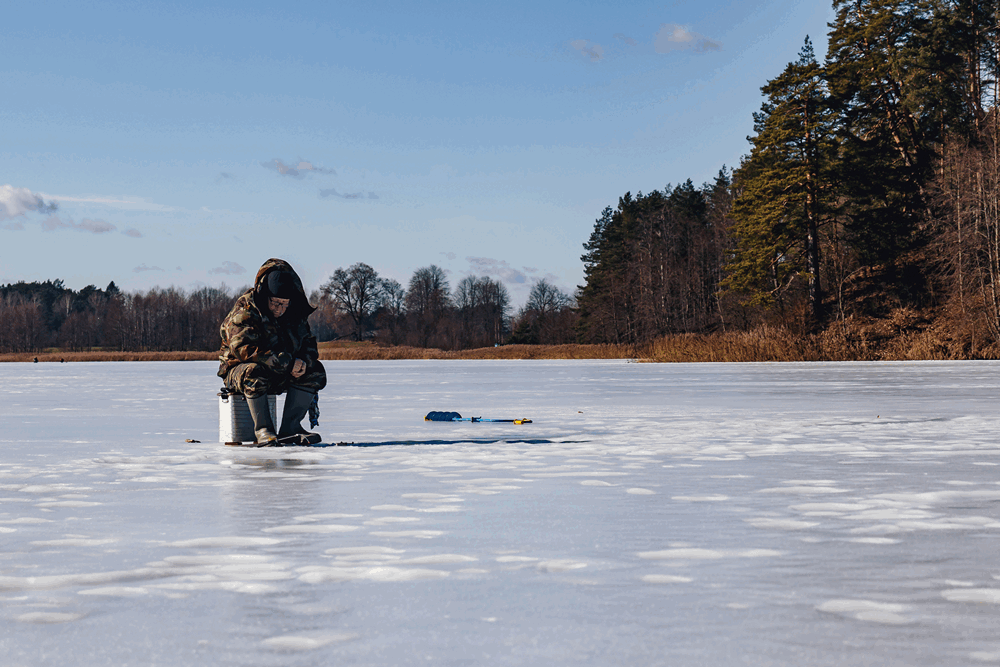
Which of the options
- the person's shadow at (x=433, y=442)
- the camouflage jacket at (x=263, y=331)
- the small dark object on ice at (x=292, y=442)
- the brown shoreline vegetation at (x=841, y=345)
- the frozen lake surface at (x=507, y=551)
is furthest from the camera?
the brown shoreline vegetation at (x=841, y=345)

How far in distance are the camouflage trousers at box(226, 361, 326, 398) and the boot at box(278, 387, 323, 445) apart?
4.3 inches

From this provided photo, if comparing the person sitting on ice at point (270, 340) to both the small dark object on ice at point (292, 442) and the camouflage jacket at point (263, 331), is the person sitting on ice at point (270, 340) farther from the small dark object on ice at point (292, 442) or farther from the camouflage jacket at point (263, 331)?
the small dark object on ice at point (292, 442)

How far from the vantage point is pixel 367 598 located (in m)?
3.65

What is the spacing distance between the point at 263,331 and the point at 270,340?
11 centimetres

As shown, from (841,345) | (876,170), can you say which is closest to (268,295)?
(841,345)

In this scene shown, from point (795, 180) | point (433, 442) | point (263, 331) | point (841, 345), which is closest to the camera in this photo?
point (263, 331)

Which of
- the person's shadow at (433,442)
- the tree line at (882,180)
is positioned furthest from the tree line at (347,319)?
the person's shadow at (433,442)

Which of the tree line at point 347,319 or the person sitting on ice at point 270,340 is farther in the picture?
the tree line at point 347,319

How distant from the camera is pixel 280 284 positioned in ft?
29.3

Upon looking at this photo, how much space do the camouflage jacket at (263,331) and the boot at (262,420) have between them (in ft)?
1.63

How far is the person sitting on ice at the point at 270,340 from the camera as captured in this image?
8.91m

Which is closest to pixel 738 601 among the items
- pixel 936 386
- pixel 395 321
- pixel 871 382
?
pixel 936 386

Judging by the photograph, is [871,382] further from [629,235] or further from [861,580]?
[629,235]

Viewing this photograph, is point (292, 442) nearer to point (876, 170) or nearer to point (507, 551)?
point (507, 551)
